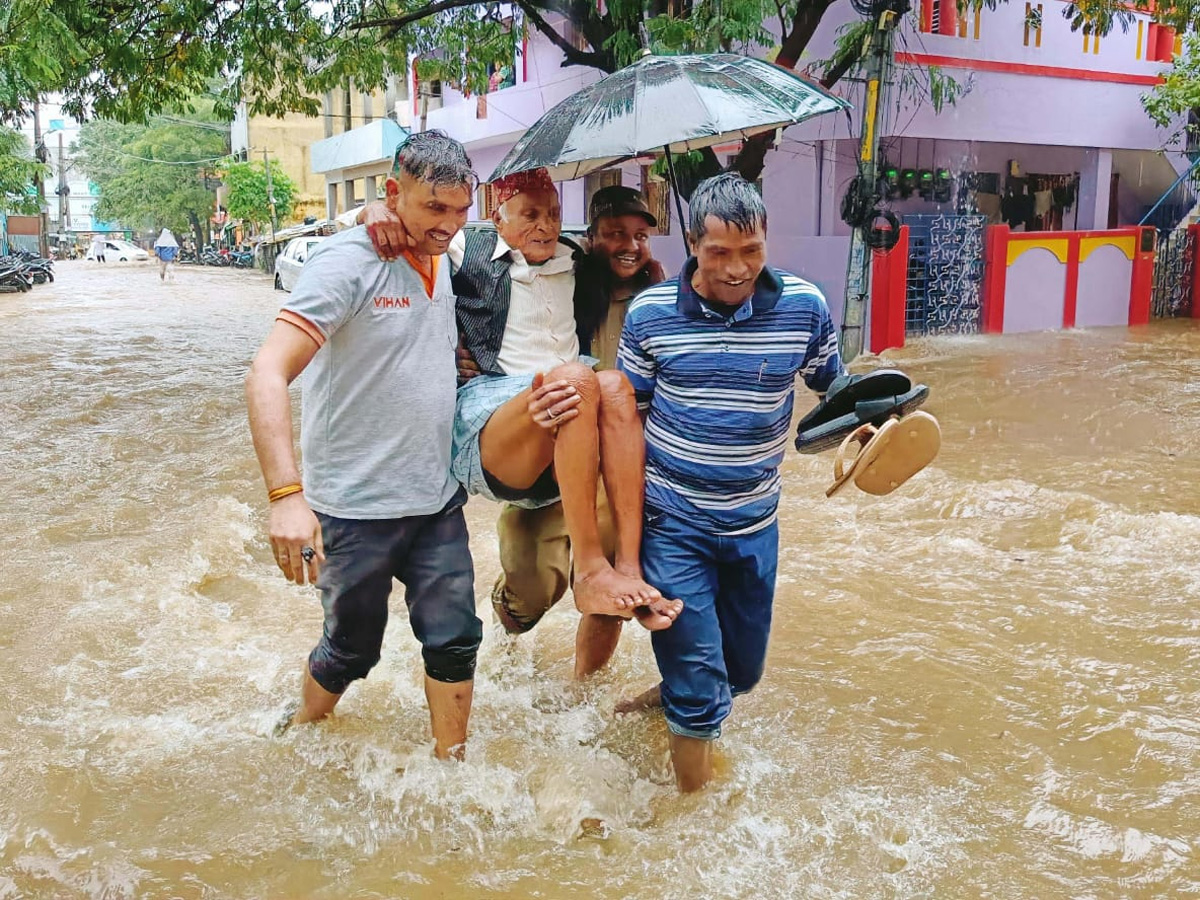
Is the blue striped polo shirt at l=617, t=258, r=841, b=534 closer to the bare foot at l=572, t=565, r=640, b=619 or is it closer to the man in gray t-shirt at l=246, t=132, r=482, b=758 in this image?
the bare foot at l=572, t=565, r=640, b=619

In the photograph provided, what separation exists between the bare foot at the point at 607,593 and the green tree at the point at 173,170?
151ft

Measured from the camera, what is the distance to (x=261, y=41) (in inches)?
448

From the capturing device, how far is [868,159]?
10.7 m

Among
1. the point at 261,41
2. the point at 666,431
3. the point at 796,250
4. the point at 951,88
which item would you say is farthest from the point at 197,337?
the point at 666,431

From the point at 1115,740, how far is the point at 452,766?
2084 millimetres

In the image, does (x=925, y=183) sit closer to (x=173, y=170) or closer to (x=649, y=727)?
(x=649, y=727)

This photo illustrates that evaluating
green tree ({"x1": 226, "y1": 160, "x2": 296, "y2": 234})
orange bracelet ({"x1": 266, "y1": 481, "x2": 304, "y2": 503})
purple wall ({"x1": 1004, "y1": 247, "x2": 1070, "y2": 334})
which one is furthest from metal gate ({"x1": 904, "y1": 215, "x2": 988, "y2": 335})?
green tree ({"x1": 226, "y1": 160, "x2": 296, "y2": 234})

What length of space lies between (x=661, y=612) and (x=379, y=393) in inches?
35.5

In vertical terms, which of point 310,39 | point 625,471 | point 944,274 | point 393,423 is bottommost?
point 625,471

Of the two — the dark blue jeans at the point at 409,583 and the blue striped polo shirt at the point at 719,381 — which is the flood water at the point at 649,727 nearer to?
the dark blue jeans at the point at 409,583

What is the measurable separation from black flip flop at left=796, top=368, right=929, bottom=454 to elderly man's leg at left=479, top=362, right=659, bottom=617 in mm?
554

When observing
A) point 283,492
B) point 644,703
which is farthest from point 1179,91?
point 283,492

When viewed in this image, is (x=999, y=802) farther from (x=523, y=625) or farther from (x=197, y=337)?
(x=197, y=337)

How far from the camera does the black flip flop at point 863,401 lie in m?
2.85
